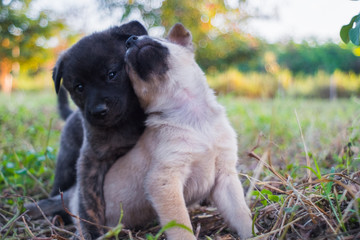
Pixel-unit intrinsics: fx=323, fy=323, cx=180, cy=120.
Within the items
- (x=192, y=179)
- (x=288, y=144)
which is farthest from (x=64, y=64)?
(x=288, y=144)

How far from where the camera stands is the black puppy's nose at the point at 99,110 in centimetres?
246

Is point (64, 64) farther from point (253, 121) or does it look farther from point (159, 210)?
point (253, 121)

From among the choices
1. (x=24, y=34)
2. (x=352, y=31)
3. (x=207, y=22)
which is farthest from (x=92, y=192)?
(x=24, y=34)

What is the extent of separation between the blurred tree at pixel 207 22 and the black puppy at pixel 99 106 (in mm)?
2569

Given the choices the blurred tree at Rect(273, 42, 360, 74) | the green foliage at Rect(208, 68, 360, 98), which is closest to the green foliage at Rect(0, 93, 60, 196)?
the green foliage at Rect(208, 68, 360, 98)

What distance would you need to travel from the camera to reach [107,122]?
259 centimetres

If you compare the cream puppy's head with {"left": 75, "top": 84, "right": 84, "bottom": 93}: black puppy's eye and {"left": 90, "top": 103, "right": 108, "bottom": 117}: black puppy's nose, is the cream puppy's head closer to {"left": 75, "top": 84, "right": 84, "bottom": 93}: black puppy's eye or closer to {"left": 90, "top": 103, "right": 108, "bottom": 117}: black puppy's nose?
{"left": 90, "top": 103, "right": 108, "bottom": 117}: black puppy's nose

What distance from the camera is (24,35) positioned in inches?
467

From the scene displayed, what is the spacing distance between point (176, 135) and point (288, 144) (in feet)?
8.23

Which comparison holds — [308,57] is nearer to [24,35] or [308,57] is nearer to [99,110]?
[24,35]

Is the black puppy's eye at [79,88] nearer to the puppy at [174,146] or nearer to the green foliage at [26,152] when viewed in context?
the puppy at [174,146]

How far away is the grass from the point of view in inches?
69.6

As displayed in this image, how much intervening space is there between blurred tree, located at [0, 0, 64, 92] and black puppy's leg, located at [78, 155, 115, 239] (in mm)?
8081

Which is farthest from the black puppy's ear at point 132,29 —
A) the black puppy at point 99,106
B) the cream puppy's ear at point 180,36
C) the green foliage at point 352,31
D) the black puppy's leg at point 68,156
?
the green foliage at point 352,31
